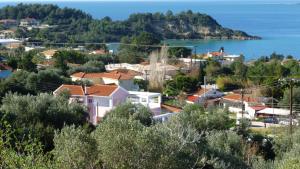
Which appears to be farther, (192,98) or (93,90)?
(192,98)

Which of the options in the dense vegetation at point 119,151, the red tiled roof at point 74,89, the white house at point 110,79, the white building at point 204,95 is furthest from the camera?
the white house at point 110,79

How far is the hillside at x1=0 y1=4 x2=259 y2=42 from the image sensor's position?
72500 mm

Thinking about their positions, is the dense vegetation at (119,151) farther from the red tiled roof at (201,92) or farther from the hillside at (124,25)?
the hillside at (124,25)

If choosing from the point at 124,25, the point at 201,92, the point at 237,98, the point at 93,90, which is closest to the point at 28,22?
the point at 124,25

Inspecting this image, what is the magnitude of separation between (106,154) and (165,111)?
1226 cm

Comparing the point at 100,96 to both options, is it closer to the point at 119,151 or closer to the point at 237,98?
the point at 237,98

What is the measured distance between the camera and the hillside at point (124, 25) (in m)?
72.5

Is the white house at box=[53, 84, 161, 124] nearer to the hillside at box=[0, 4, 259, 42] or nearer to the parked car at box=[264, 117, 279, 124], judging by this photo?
the parked car at box=[264, 117, 279, 124]

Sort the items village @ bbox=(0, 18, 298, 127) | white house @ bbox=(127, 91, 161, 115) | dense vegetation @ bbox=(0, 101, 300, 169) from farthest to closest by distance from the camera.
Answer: white house @ bbox=(127, 91, 161, 115)
village @ bbox=(0, 18, 298, 127)
dense vegetation @ bbox=(0, 101, 300, 169)

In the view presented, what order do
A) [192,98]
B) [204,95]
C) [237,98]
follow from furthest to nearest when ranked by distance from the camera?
[204,95]
[192,98]
[237,98]

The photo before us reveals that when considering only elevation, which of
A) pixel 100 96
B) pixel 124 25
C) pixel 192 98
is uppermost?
pixel 124 25

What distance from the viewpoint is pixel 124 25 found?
76.9 meters

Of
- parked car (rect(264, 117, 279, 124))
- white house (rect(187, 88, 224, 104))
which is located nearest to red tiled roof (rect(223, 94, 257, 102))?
white house (rect(187, 88, 224, 104))

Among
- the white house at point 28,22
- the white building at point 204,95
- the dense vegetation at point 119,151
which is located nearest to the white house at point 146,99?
the white building at point 204,95
